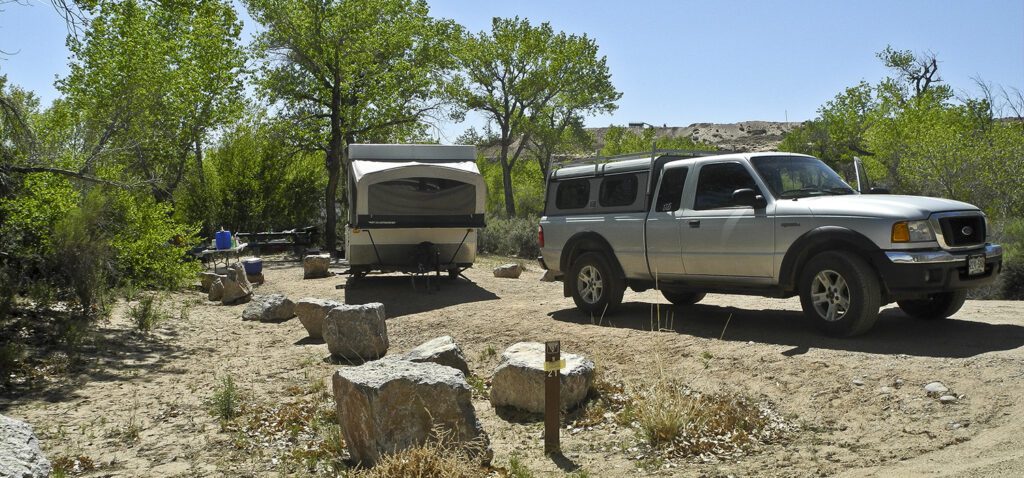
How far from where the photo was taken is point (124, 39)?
23750mm

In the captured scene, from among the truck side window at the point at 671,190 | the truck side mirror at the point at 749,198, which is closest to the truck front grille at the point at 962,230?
Result: the truck side mirror at the point at 749,198

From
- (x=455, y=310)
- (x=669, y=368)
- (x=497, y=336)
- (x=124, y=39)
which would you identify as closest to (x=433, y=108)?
(x=124, y=39)

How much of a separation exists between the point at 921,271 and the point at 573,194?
188 inches

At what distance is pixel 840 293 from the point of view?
323 inches

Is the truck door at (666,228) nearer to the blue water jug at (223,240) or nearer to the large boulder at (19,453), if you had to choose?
the large boulder at (19,453)

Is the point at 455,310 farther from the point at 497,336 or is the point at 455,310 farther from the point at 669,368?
the point at 669,368

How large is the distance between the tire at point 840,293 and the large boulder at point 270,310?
8.40 metres

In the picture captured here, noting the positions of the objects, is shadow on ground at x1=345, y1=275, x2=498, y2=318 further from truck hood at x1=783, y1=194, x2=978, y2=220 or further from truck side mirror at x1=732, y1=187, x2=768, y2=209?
truck hood at x1=783, y1=194, x2=978, y2=220

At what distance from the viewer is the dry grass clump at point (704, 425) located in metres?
6.37

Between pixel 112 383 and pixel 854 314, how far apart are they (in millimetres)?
7419

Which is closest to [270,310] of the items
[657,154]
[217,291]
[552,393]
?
[217,291]

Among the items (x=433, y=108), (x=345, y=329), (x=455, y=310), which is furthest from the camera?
Result: (x=433, y=108)

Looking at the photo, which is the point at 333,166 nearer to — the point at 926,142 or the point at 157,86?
the point at 157,86

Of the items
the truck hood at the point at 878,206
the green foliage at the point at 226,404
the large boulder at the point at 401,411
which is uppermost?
the truck hood at the point at 878,206
